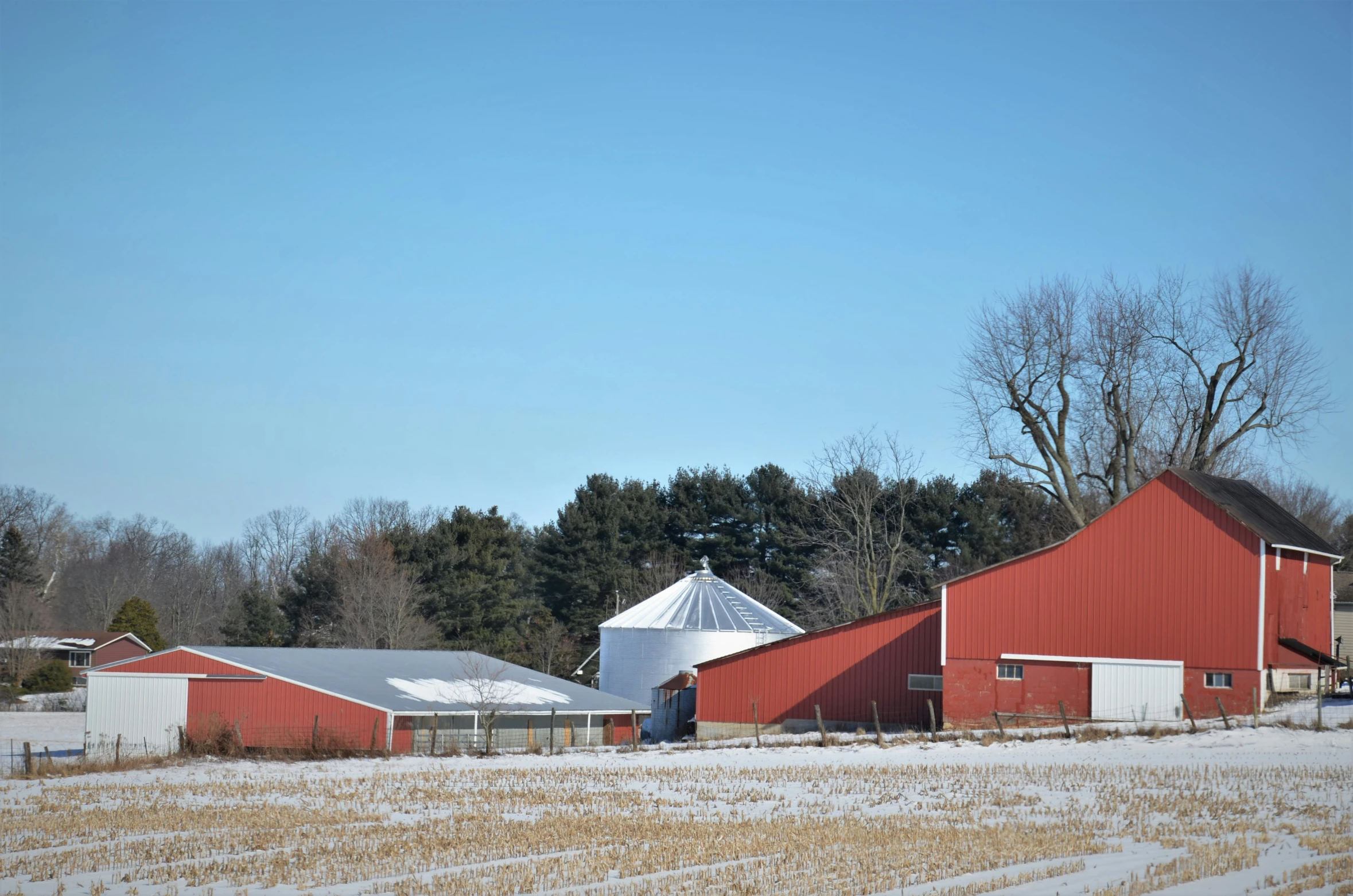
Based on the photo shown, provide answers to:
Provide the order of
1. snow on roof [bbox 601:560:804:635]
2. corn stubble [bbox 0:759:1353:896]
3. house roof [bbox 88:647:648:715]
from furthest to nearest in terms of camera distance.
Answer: snow on roof [bbox 601:560:804:635]
house roof [bbox 88:647:648:715]
corn stubble [bbox 0:759:1353:896]

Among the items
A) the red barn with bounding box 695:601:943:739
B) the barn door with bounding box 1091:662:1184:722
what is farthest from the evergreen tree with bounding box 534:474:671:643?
the barn door with bounding box 1091:662:1184:722

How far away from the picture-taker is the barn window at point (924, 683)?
38.7 metres

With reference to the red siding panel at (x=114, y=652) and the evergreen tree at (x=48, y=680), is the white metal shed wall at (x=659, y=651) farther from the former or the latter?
the red siding panel at (x=114, y=652)

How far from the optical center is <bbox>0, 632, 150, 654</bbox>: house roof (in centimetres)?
7994

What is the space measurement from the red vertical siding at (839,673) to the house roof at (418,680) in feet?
21.7

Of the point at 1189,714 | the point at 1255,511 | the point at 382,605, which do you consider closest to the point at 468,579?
the point at 382,605

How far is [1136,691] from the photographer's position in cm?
3534

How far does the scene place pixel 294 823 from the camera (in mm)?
18719

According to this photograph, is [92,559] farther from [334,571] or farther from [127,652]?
[334,571]

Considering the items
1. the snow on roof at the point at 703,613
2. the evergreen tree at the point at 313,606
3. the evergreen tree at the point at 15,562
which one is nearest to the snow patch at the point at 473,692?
the snow on roof at the point at 703,613

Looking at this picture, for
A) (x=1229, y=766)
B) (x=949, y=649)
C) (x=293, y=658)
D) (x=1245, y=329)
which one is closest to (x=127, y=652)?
(x=293, y=658)

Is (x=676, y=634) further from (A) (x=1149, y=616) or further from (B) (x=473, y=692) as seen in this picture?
(A) (x=1149, y=616)

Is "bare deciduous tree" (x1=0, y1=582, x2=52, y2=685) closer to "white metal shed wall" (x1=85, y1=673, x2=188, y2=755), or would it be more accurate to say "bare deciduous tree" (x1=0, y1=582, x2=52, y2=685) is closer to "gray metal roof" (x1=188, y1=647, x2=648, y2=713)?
"gray metal roof" (x1=188, y1=647, x2=648, y2=713)

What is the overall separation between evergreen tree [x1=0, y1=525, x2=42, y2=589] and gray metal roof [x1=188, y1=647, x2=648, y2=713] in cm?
4410
